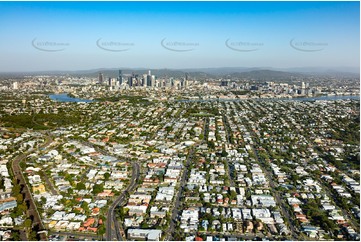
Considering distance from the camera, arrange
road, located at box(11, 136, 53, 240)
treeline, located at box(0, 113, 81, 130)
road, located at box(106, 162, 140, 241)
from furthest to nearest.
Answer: treeline, located at box(0, 113, 81, 130) → road, located at box(11, 136, 53, 240) → road, located at box(106, 162, 140, 241)

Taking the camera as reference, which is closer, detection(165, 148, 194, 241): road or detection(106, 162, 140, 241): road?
detection(106, 162, 140, 241): road

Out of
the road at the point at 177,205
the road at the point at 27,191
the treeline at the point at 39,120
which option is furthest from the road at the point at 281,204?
the treeline at the point at 39,120

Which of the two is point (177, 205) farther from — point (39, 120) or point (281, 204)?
point (39, 120)

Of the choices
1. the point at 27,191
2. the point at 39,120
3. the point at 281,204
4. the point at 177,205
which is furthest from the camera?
the point at 39,120

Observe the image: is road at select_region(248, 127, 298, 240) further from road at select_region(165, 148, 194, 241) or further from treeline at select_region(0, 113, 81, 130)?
treeline at select_region(0, 113, 81, 130)

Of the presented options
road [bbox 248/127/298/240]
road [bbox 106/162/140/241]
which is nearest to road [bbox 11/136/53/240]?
road [bbox 106/162/140/241]

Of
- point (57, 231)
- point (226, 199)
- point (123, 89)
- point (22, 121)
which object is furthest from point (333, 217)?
point (123, 89)

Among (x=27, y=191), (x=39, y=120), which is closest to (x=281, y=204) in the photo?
(x=27, y=191)

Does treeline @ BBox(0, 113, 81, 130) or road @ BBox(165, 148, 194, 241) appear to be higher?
treeline @ BBox(0, 113, 81, 130)

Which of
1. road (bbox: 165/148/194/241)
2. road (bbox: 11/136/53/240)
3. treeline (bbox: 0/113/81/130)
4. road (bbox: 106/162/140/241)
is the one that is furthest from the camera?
treeline (bbox: 0/113/81/130)

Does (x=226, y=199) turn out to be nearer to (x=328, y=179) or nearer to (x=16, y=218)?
(x=328, y=179)

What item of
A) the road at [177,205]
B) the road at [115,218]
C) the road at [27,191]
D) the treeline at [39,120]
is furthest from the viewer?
the treeline at [39,120]

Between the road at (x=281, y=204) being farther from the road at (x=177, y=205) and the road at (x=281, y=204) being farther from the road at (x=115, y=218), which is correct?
the road at (x=115, y=218)
